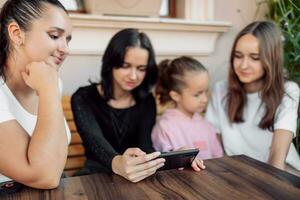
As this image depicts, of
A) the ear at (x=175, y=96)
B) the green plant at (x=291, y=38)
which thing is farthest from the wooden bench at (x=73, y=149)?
the green plant at (x=291, y=38)

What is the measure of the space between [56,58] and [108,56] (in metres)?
0.46

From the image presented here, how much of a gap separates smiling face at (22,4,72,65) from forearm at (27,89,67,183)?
15 cm

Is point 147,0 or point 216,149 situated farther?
point 147,0

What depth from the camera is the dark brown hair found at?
154cm

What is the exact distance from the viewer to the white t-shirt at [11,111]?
844mm

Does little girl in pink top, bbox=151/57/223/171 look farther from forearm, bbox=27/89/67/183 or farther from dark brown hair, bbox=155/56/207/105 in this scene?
forearm, bbox=27/89/67/183

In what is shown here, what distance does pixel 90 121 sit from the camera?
1.32 metres

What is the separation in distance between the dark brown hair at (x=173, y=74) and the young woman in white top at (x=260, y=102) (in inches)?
7.7

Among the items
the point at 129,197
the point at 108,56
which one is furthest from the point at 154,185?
the point at 108,56

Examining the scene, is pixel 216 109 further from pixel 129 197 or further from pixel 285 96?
pixel 129 197

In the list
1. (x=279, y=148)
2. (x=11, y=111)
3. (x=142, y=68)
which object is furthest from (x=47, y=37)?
(x=279, y=148)

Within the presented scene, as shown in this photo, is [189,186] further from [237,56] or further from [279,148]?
[237,56]

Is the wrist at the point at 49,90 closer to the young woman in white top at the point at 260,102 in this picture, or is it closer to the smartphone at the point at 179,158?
the smartphone at the point at 179,158

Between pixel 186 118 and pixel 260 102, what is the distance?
1.14 ft
